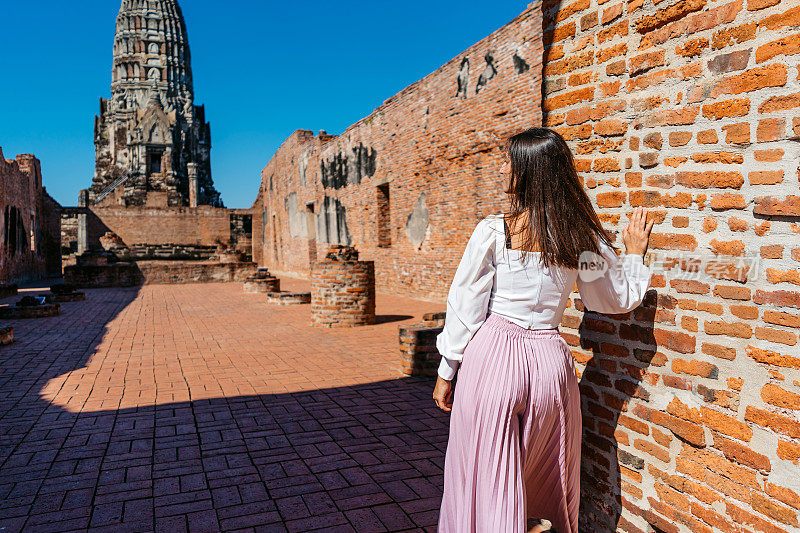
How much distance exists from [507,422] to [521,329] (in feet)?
1.02

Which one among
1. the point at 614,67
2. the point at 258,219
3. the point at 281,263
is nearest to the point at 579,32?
the point at 614,67

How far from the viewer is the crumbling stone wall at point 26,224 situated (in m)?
16.4

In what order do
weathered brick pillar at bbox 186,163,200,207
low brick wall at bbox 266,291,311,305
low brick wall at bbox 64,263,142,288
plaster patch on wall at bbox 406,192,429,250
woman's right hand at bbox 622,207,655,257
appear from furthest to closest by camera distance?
weathered brick pillar at bbox 186,163,200,207 → low brick wall at bbox 64,263,142,288 → plaster patch on wall at bbox 406,192,429,250 → low brick wall at bbox 266,291,311,305 → woman's right hand at bbox 622,207,655,257

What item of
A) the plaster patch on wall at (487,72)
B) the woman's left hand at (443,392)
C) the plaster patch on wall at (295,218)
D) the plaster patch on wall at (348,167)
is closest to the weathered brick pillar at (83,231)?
the plaster patch on wall at (295,218)

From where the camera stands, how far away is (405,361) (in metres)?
5.35

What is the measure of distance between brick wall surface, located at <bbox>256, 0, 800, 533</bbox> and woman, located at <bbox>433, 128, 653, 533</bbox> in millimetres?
245

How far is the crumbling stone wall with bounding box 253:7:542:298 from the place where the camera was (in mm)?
9281

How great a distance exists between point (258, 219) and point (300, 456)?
30.8 metres

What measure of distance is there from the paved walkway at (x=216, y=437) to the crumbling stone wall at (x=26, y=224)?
11.8 metres

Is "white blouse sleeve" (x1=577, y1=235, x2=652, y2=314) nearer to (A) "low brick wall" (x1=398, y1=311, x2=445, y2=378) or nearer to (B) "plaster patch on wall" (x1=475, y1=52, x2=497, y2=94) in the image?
(A) "low brick wall" (x1=398, y1=311, x2=445, y2=378)

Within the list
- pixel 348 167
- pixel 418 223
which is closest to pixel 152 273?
pixel 348 167

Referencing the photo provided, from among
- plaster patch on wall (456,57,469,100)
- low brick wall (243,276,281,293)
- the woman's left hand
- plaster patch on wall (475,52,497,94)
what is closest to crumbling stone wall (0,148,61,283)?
low brick wall (243,276,281,293)

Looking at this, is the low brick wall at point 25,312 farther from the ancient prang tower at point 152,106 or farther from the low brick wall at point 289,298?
the ancient prang tower at point 152,106

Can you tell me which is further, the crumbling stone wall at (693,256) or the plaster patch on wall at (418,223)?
the plaster patch on wall at (418,223)
